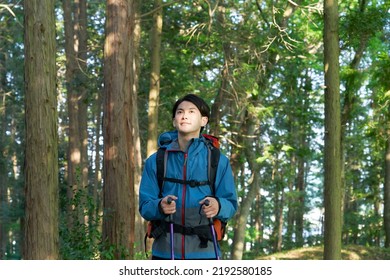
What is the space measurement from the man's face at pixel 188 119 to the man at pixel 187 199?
0.04 ft

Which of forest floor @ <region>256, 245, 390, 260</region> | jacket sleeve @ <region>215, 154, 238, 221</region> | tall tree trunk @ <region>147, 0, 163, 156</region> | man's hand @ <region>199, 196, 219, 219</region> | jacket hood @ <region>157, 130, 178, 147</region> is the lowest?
forest floor @ <region>256, 245, 390, 260</region>

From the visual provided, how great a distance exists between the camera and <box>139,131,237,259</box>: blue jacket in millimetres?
5055

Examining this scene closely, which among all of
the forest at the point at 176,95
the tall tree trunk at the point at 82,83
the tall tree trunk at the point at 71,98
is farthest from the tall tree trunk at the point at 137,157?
the tall tree trunk at the point at 71,98

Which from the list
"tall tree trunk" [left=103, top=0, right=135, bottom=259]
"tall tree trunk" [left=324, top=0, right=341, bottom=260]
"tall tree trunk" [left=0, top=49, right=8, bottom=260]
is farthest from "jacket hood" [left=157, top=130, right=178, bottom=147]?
"tall tree trunk" [left=0, top=49, right=8, bottom=260]

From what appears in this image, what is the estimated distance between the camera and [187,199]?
5.04 m

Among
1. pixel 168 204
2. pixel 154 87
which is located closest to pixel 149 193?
pixel 168 204

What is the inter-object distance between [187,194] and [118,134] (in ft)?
20.7

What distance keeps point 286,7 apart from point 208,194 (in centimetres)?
1788

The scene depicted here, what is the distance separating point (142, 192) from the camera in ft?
16.9

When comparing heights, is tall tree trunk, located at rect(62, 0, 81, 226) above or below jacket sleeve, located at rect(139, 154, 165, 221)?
above

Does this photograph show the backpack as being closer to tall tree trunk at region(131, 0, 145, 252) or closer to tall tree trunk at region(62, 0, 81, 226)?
tall tree trunk at region(131, 0, 145, 252)

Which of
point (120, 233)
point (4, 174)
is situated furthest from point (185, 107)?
point (4, 174)

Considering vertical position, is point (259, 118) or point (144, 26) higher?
point (144, 26)
